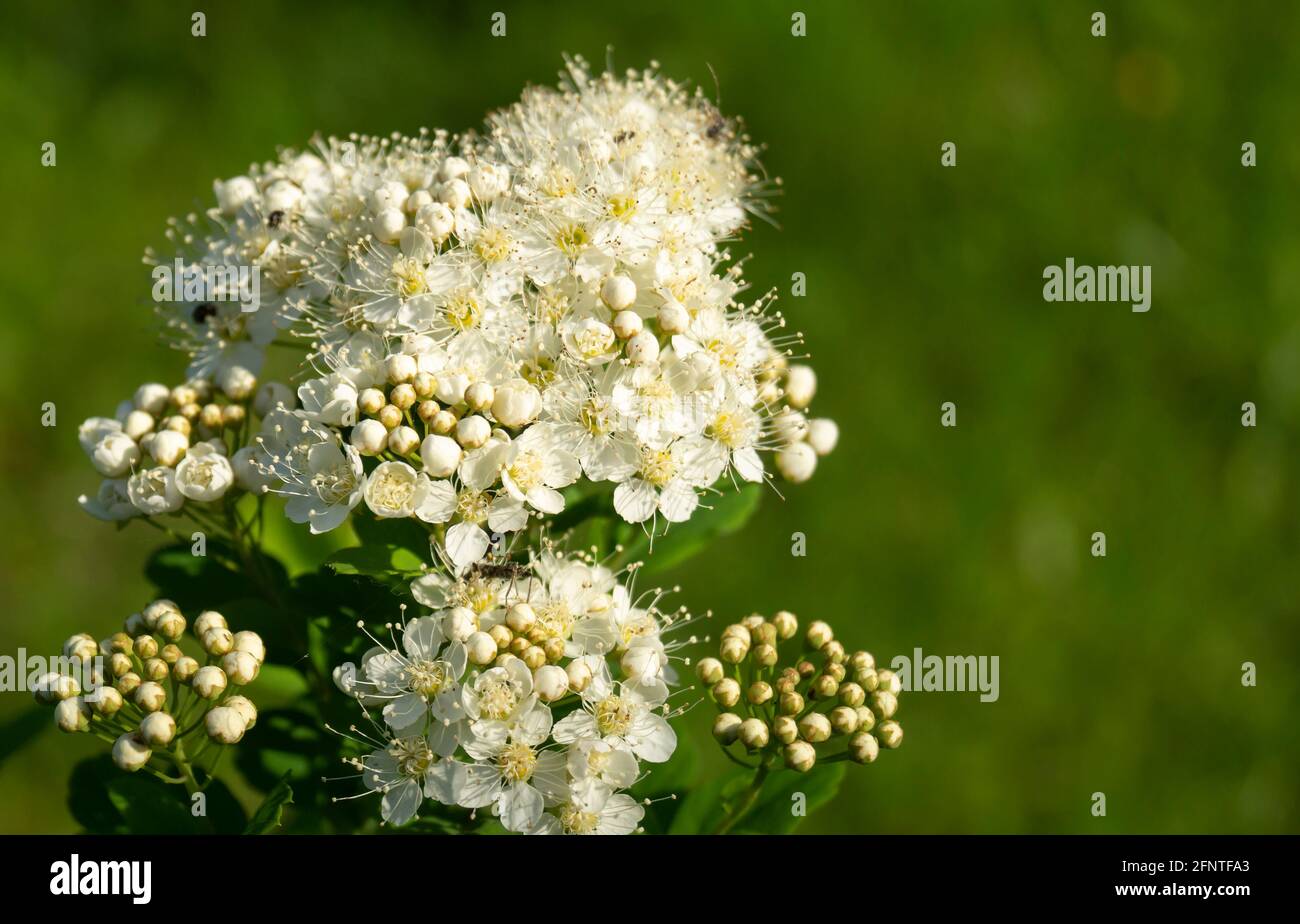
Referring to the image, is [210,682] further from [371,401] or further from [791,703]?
[791,703]

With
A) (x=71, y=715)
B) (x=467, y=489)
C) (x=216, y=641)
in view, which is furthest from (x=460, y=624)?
(x=71, y=715)

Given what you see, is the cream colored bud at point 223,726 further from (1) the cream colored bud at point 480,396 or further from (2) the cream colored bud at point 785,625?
(2) the cream colored bud at point 785,625

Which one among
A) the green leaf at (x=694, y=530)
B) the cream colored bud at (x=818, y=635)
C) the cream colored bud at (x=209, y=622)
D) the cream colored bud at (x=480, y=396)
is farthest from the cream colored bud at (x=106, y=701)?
the cream colored bud at (x=818, y=635)

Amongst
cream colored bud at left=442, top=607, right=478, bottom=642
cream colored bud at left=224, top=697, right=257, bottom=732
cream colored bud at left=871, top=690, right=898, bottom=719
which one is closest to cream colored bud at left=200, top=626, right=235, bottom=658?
cream colored bud at left=224, top=697, right=257, bottom=732
